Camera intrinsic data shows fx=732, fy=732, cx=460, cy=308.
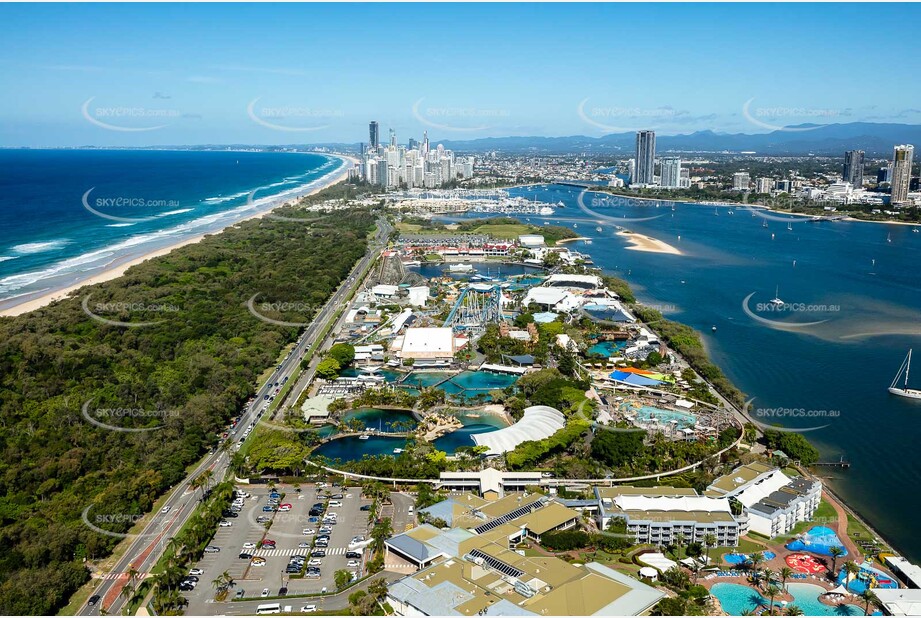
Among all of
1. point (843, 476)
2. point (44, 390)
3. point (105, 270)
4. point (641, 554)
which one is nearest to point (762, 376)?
point (843, 476)

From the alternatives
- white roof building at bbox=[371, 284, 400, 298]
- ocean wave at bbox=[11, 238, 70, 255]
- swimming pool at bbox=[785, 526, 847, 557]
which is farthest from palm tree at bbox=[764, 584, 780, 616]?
ocean wave at bbox=[11, 238, 70, 255]

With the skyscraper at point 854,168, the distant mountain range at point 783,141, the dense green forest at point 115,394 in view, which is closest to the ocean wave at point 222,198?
the dense green forest at point 115,394

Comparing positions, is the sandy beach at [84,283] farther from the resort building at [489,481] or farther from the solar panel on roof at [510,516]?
the solar panel on roof at [510,516]

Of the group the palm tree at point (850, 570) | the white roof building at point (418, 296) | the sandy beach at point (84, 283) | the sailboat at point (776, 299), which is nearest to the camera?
the palm tree at point (850, 570)

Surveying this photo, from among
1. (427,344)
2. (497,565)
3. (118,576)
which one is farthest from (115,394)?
(497,565)

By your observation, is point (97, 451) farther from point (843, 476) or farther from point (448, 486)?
point (843, 476)

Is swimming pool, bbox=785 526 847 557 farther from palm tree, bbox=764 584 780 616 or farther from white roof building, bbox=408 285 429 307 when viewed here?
white roof building, bbox=408 285 429 307
